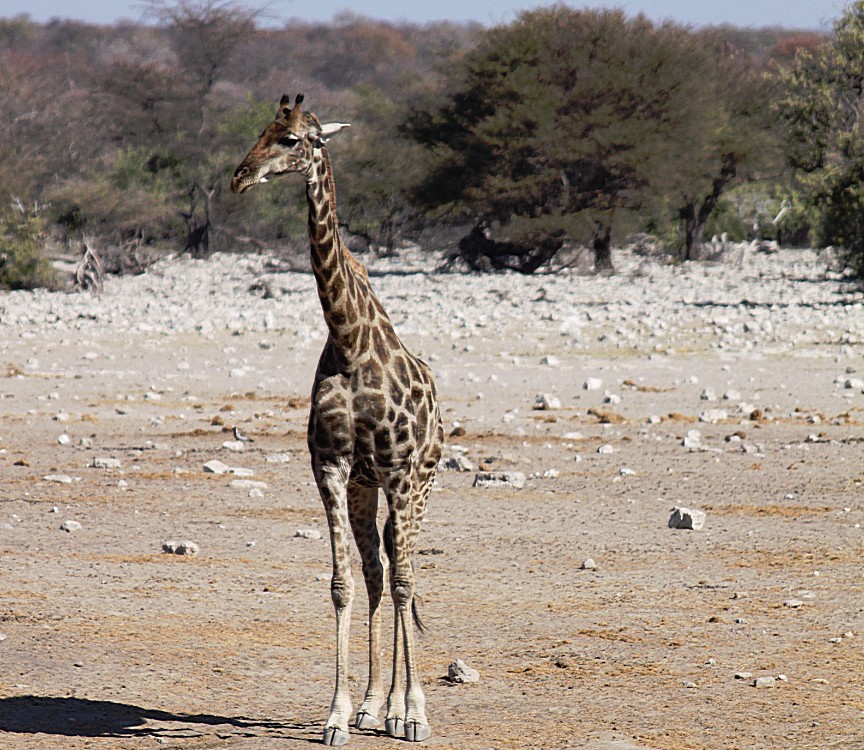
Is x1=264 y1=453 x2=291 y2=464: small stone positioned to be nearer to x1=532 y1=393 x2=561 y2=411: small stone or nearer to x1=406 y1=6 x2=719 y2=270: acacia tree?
x1=532 y1=393 x2=561 y2=411: small stone

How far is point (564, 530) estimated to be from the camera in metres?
7.87

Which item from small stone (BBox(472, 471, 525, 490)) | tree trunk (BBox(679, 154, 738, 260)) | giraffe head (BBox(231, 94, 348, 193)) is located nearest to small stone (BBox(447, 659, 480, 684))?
giraffe head (BBox(231, 94, 348, 193))

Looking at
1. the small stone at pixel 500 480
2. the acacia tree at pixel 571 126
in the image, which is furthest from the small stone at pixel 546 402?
the acacia tree at pixel 571 126

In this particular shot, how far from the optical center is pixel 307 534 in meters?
7.62

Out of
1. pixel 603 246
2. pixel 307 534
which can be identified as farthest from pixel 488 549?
pixel 603 246

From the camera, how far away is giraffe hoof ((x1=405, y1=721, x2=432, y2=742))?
4.50 m

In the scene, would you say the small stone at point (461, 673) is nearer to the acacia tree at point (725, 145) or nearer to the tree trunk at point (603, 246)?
the tree trunk at point (603, 246)

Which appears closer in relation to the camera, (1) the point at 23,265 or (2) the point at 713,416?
(2) the point at 713,416

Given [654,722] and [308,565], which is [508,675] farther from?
[308,565]

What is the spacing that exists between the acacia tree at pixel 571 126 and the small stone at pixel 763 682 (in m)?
26.0

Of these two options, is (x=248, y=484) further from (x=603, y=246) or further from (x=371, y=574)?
(x=603, y=246)

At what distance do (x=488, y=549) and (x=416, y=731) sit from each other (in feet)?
9.64

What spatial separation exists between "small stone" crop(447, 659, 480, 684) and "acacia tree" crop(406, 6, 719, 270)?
1025 inches

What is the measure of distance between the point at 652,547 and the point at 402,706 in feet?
10.4
